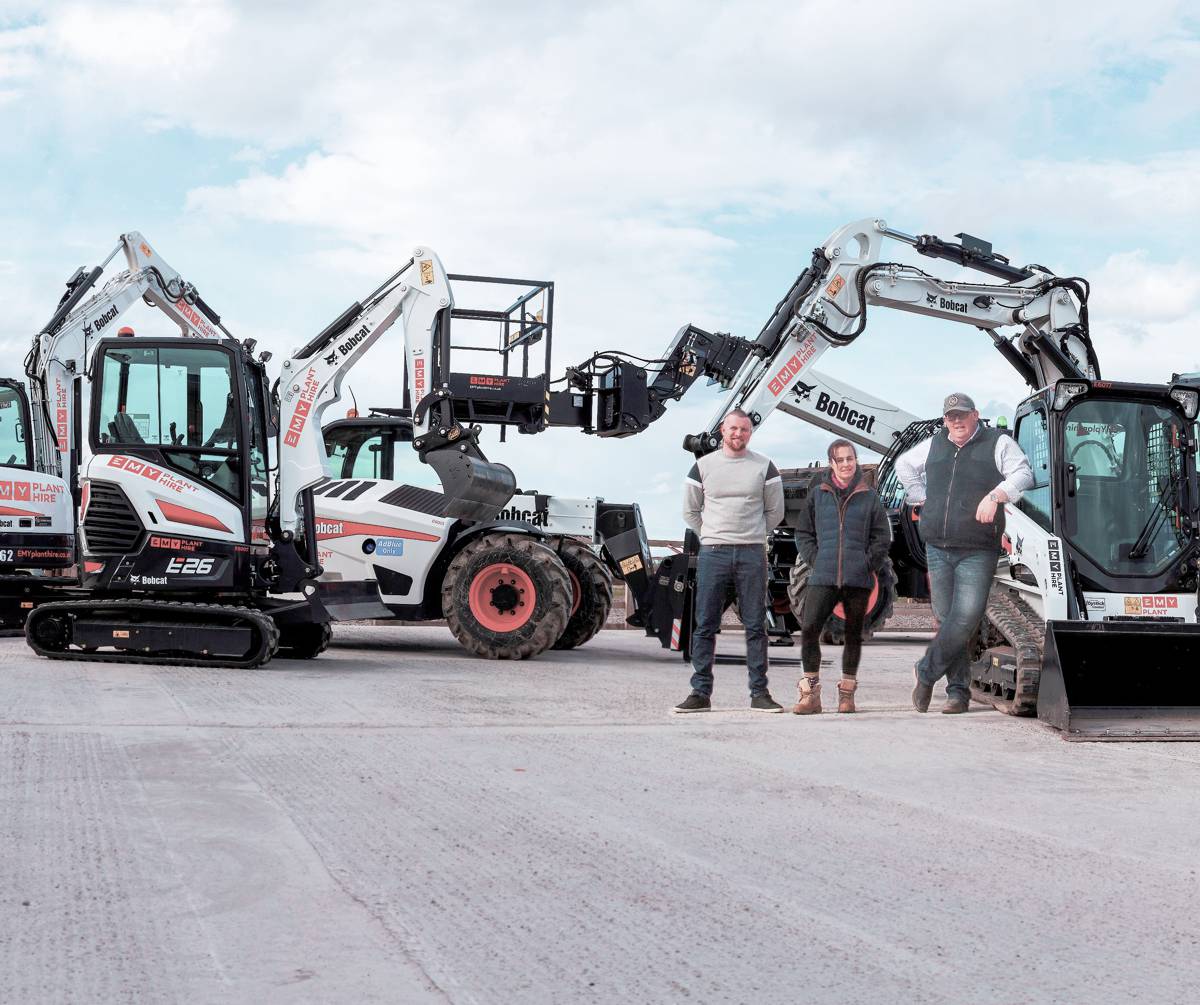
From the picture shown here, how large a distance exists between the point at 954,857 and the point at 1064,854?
43cm

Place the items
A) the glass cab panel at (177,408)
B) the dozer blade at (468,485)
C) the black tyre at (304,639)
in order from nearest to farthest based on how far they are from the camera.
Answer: the glass cab panel at (177,408), the black tyre at (304,639), the dozer blade at (468,485)

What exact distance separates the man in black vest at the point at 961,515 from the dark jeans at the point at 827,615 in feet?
1.44

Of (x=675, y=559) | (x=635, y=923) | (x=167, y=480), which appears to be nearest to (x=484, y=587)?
(x=675, y=559)

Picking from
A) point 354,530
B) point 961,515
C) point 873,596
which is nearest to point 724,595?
point 873,596

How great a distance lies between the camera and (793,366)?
1641 cm

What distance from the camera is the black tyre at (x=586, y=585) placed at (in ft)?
46.0

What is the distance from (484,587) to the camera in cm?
1293

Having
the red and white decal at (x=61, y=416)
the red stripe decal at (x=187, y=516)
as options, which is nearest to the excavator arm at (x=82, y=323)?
the red and white decal at (x=61, y=416)

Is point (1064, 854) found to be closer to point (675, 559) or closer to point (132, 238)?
point (675, 559)

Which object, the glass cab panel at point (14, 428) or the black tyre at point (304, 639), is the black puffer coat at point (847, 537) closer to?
the black tyre at point (304, 639)

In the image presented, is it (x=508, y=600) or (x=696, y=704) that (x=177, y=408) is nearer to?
(x=508, y=600)

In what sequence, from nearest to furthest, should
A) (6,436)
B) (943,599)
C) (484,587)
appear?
(943,599) < (484,587) < (6,436)

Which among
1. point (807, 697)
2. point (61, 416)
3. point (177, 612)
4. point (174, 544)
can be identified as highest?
point (61, 416)

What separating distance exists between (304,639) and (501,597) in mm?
1900
